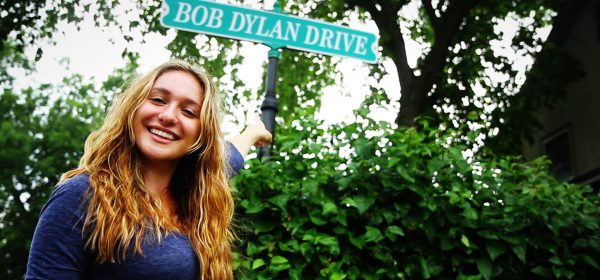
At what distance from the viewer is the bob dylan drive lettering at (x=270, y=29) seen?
133 inches

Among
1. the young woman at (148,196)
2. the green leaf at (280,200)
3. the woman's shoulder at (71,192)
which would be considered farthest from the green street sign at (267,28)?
the woman's shoulder at (71,192)

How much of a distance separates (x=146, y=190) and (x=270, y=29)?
2047mm

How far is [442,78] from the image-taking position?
11070mm

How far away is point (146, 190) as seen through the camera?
165 cm

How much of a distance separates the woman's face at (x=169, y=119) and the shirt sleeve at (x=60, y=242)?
0.31 meters

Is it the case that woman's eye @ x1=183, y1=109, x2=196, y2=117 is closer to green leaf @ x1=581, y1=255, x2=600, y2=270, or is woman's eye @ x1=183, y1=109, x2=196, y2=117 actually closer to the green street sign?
the green street sign

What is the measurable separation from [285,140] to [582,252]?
198 cm

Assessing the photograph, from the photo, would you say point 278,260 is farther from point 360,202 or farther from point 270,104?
point 270,104

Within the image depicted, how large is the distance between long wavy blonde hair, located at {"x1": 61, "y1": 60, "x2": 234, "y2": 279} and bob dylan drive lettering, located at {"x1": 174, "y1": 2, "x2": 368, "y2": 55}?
1636 mm

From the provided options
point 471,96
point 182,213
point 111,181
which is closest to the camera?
point 111,181

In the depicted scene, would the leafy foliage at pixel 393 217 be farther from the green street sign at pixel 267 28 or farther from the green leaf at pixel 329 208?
the green street sign at pixel 267 28

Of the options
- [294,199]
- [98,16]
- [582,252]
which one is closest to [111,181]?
[294,199]

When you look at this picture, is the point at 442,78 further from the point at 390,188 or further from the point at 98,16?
the point at 390,188

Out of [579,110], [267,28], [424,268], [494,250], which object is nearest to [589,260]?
[494,250]
